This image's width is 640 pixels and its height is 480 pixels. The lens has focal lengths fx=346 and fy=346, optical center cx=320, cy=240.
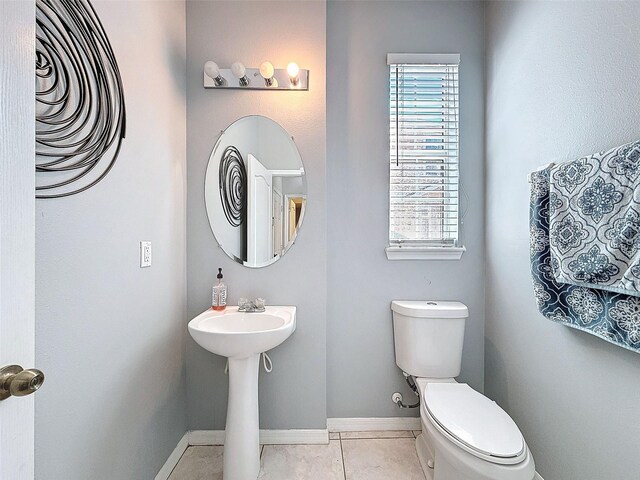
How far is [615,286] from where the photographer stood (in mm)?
1089

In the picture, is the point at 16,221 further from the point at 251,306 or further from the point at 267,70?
the point at 267,70

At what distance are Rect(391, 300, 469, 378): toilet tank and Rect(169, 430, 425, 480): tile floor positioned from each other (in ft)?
1.42

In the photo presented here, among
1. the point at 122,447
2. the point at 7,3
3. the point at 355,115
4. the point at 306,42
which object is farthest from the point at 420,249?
the point at 7,3

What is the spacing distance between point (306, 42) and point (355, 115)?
0.48 meters

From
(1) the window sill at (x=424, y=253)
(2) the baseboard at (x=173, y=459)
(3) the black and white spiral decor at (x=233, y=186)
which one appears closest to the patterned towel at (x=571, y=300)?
(1) the window sill at (x=424, y=253)

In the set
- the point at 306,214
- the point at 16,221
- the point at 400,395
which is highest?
the point at 306,214

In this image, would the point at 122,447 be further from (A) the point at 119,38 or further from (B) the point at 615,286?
(B) the point at 615,286

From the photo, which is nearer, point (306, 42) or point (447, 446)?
point (447, 446)

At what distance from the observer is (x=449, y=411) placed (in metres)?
1.41

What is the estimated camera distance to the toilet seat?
46.4 inches

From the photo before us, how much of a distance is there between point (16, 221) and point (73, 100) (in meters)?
0.59

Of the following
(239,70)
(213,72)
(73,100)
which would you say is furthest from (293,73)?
(73,100)

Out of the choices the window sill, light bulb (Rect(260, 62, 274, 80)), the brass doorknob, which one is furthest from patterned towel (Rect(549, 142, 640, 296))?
the brass doorknob

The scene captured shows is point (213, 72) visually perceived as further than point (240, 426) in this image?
Yes
